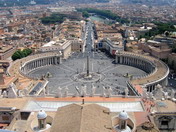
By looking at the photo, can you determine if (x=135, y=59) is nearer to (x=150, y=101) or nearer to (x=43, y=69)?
(x=43, y=69)

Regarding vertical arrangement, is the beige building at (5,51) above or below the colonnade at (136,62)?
above

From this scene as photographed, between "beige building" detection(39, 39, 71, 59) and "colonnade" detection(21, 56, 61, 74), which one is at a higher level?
"beige building" detection(39, 39, 71, 59)

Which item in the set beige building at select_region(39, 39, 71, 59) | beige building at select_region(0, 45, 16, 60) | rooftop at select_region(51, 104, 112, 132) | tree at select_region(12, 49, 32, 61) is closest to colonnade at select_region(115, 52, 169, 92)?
beige building at select_region(39, 39, 71, 59)

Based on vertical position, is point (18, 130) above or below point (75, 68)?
above

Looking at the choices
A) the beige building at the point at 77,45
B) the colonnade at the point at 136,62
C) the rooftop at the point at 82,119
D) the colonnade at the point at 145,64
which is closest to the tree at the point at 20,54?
the beige building at the point at 77,45

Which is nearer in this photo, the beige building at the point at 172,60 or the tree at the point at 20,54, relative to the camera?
the beige building at the point at 172,60

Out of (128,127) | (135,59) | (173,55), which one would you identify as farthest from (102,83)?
(128,127)

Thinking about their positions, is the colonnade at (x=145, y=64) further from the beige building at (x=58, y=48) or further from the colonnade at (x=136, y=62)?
the beige building at (x=58, y=48)

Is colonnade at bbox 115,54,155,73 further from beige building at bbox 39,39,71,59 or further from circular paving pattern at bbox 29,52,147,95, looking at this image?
beige building at bbox 39,39,71,59

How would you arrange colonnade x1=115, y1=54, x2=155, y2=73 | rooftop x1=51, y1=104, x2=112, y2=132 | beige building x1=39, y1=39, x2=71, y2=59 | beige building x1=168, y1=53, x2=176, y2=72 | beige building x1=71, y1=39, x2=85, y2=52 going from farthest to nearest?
beige building x1=71, y1=39, x2=85, y2=52
beige building x1=39, y1=39, x2=71, y2=59
beige building x1=168, y1=53, x2=176, y2=72
colonnade x1=115, y1=54, x2=155, y2=73
rooftop x1=51, y1=104, x2=112, y2=132
